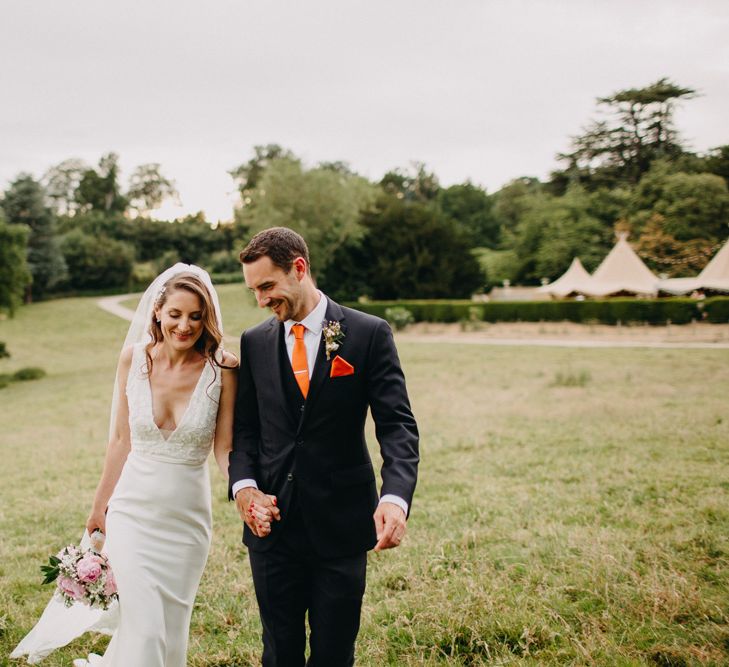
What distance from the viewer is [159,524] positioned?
115 inches

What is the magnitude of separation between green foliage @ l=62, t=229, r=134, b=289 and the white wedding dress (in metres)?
56.2

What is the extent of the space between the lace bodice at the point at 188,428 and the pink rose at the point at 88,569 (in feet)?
1.74

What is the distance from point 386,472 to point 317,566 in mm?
485

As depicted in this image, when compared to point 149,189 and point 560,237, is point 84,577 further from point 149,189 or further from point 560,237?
point 149,189

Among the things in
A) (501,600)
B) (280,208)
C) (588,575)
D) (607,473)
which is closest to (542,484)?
(607,473)

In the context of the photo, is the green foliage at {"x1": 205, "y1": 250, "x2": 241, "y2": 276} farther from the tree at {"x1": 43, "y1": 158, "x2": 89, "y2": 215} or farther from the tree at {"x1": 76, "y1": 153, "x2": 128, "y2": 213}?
the tree at {"x1": 43, "y1": 158, "x2": 89, "y2": 215}

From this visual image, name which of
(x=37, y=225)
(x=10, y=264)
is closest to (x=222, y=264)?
(x=37, y=225)

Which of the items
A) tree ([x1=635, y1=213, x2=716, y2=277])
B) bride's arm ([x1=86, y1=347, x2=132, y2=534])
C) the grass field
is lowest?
the grass field

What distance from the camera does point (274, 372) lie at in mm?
2617

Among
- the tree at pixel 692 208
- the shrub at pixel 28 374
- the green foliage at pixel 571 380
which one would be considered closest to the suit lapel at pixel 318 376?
the green foliage at pixel 571 380

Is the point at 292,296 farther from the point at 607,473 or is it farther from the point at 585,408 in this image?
the point at 585,408

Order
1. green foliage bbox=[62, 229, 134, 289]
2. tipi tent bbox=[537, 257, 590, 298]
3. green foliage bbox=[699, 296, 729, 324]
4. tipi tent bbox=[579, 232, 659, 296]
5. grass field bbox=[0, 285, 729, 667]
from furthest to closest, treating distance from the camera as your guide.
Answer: green foliage bbox=[62, 229, 134, 289]
tipi tent bbox=[537, 257, 590, 298]
tipi tent bbox=[579, 232, 659, 296]
green foliage bbox=[699, 296, 729, 324]
grass field bbox=[0, 285, 729, 667]

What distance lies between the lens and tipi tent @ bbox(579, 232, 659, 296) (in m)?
39.5

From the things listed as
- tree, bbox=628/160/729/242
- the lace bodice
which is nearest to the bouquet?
the lace bodice
